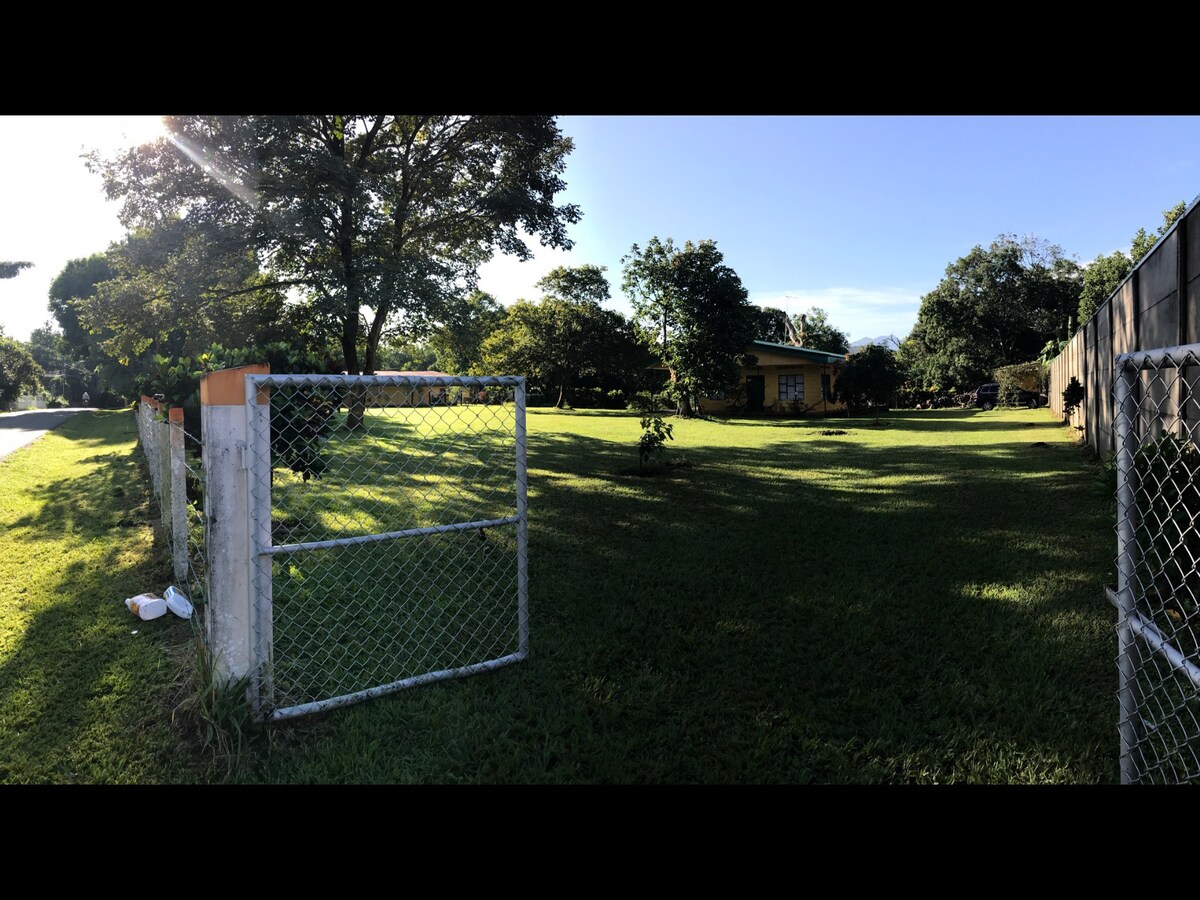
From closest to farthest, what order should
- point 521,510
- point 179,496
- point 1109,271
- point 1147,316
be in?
1. point 521,510
2. point 179,496
3. point 1147,316
4. point 1109,271

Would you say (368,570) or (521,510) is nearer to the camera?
(521,510)

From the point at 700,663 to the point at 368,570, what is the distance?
2.64m

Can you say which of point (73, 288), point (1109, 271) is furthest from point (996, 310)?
point (73, 288)

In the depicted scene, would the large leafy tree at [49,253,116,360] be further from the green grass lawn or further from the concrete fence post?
the concrete fence post

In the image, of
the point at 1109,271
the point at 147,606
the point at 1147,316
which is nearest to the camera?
the point at 147,606

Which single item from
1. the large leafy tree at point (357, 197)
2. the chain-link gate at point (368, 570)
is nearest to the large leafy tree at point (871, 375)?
the large leafy tree at point (357, 197)

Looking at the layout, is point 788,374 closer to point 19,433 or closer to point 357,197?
point 357,197

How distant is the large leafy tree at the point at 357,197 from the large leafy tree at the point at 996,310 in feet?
95.7

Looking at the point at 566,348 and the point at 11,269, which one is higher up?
the point at 11,269

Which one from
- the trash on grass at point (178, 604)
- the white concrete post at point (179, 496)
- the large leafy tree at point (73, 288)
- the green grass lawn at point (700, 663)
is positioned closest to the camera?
the green grass lawn at point (700, 663)

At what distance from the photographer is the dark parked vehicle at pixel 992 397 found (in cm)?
3020

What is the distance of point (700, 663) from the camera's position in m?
3.45

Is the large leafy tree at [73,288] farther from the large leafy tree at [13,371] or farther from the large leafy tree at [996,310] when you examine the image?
the large leafy tree at [996,310]
